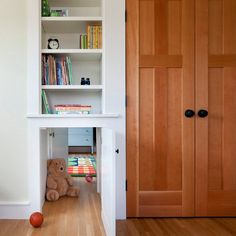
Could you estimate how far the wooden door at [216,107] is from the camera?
8.20 feet

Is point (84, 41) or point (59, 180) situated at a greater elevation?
point (84, 41)

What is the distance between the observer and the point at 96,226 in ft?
7.32

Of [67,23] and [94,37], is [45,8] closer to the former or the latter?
[67,23]

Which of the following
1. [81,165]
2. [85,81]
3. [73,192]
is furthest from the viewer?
[81,165]

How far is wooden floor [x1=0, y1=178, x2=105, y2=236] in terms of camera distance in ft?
6.94

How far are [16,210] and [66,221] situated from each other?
1.46ft

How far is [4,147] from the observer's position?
2.45 meters

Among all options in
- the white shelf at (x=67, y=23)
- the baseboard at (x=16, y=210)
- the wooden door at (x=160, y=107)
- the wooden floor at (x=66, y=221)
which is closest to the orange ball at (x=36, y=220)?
the wooden floor at (x=66, y=221)

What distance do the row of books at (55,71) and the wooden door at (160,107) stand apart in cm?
54

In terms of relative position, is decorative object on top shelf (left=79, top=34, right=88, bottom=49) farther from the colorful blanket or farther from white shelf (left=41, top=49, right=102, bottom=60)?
the colorful blanket

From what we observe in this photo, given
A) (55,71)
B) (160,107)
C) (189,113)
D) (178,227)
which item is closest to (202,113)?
(189,113)

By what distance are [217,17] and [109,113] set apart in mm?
1246

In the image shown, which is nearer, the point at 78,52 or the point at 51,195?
the point at 78,52

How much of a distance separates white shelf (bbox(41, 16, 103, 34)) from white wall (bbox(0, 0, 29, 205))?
219 mm
